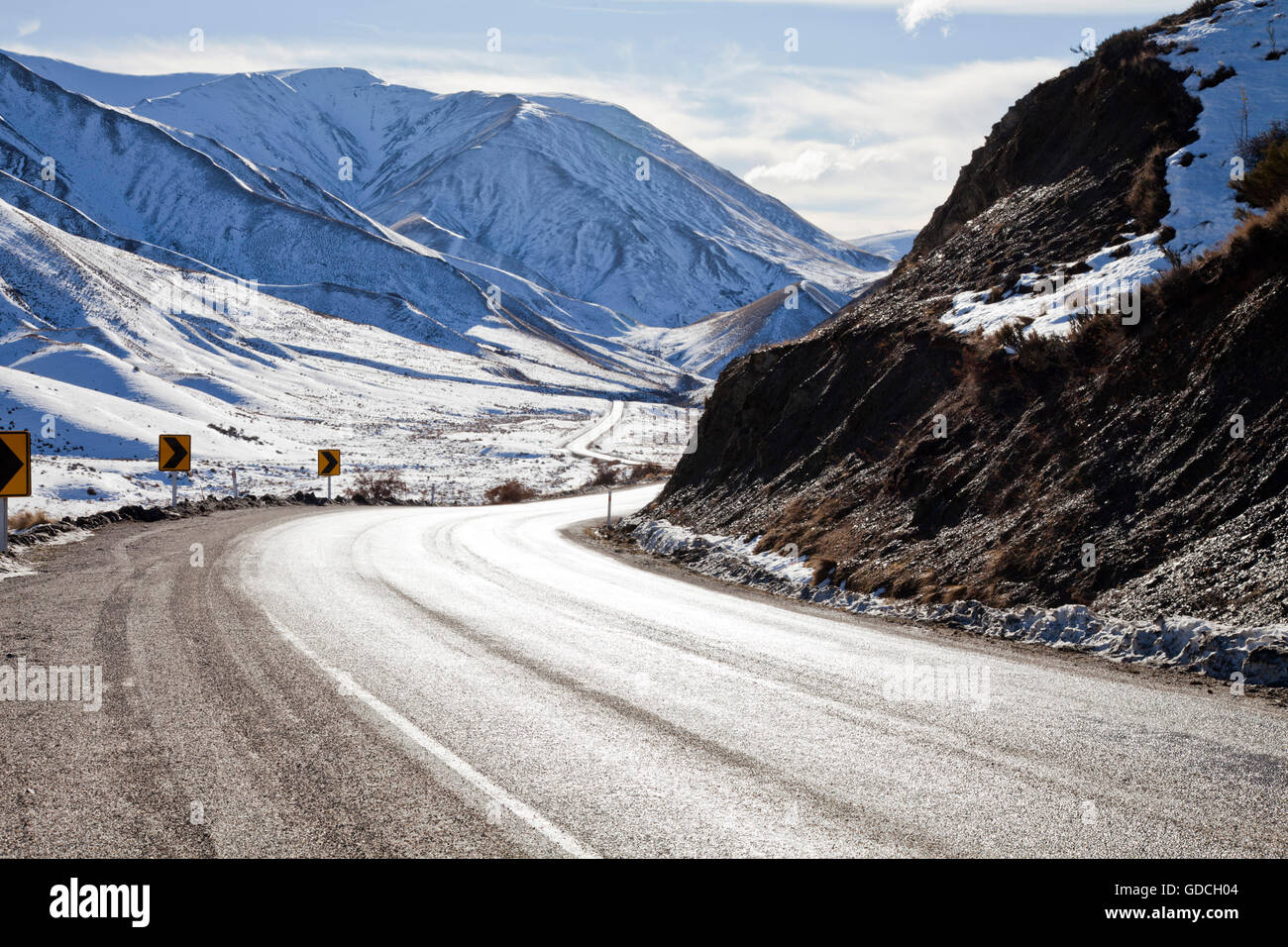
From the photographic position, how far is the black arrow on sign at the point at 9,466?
13.8 meters

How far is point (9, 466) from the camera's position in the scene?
13.8m

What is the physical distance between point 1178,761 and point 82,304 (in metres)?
119

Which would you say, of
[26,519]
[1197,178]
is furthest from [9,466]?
[1197,178]

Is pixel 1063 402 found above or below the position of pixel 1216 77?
below

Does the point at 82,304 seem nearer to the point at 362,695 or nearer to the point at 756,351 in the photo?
the point at 756,351

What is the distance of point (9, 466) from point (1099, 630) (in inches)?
567

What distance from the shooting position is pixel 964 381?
17.3 m

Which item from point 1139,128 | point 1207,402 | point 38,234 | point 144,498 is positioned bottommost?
point 144,498

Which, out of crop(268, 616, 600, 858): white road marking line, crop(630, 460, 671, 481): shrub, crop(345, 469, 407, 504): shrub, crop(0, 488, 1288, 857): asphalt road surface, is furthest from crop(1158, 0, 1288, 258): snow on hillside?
crop(630, 460, 671, 481): shrub

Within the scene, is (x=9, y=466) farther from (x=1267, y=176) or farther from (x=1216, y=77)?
(x=1216, y=77)

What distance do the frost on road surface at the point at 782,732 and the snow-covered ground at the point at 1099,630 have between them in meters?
0.62

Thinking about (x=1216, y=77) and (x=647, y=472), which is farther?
(x=647, y=472)

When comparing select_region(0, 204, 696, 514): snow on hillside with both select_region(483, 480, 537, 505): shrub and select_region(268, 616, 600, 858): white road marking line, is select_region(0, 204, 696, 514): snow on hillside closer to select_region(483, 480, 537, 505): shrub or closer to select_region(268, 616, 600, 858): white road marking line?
select_region(483, 480, 537, 505): shrub
